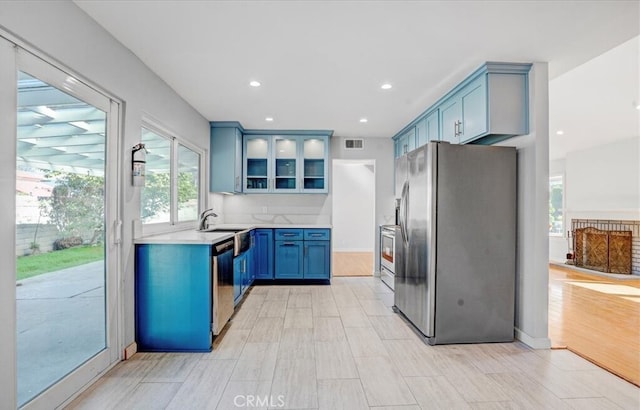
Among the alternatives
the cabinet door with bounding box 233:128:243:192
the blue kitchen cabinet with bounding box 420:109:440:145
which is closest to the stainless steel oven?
the blue kitchen cabinet with bounding box 420:109:440:145

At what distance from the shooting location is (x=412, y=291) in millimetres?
3213

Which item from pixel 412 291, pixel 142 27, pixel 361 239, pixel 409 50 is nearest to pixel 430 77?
pixel 409 50

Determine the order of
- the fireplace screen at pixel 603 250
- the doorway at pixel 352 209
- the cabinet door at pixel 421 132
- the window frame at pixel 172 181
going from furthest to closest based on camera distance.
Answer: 1. the doorway at pixel 352 209
2. the fireplace screen at pixel 603 250
3. the cabinet door at pixel 421 132
4. the window frame at pixel 172 181

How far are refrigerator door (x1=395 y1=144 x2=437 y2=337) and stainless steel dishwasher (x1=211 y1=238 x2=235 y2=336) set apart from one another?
186 centimetres

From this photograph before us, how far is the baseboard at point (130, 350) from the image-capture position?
8.33 ft

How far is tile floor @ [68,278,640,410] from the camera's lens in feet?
6.51

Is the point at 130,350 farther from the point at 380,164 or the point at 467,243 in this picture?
the point at 380,164

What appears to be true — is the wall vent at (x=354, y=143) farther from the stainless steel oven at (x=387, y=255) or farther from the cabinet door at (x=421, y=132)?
the stainless steel oven at (x=387, y=255)

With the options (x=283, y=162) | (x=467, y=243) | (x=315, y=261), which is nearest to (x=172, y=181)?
(x=283, y=162)

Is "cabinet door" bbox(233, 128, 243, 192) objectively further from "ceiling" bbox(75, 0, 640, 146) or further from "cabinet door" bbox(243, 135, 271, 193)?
"ceiling" bbox(75, 0, 640, 146)

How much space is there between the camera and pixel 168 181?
11.7 feet

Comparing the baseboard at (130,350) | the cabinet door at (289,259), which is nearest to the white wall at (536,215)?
the cabinet door at (289,259)

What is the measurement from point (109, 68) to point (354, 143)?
13.3 ft

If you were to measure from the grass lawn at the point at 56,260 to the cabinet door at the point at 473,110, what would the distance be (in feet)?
11.1
